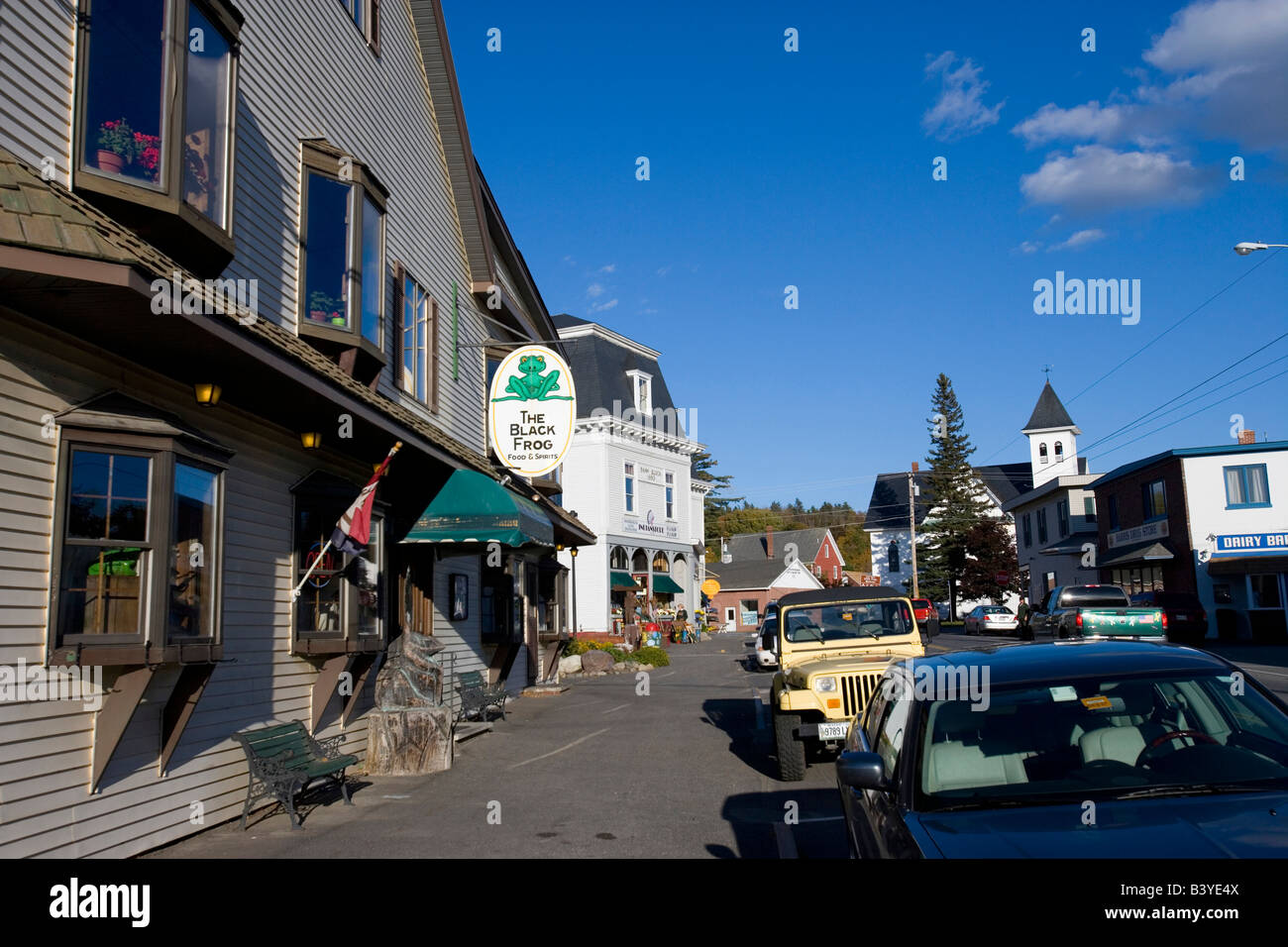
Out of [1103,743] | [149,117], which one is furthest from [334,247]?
[1103,743]

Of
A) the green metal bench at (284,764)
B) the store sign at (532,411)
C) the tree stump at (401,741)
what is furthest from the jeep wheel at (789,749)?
the store sign at (532,411)

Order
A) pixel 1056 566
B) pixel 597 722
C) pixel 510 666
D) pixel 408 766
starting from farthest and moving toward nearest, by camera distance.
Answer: pixel 1056 566
pixel 510 666
pixel 597 722
pixel 408 766

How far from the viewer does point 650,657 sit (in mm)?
32281

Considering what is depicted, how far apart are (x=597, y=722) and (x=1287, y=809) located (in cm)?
1374

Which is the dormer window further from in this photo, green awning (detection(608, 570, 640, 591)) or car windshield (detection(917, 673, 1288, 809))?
car windshield (detection(917, 673, 1288, 809))

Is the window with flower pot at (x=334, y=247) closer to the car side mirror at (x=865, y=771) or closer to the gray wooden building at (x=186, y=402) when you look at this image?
the gray wooden building at (x=186, y=402)

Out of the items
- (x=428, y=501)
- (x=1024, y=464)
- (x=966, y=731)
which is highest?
(x=1024, y=464)

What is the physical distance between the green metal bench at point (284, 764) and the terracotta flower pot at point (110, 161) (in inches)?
187

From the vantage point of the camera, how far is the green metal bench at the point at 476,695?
15602 mm

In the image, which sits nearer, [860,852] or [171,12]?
[860,852]

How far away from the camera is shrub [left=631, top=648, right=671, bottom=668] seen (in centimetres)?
3203
